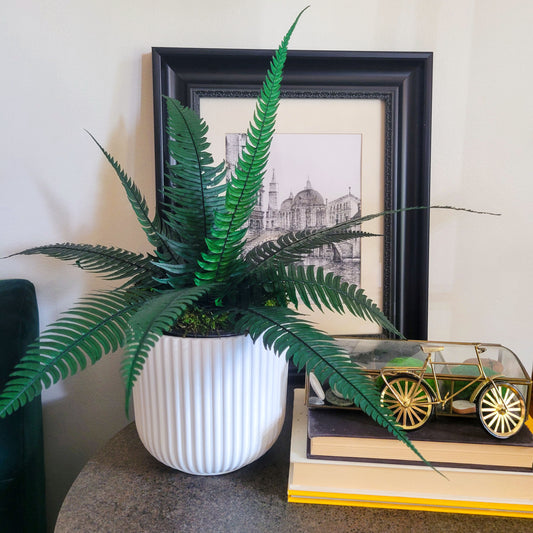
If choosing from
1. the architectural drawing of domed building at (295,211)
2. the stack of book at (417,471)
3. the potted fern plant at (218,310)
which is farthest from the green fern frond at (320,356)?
the architectural drawing of domed building at (295,211)

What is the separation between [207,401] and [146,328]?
20 centimetres

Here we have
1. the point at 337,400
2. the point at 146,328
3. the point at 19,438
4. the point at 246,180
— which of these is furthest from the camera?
the point at 19,438

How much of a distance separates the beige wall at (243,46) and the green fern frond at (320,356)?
1.38 feet

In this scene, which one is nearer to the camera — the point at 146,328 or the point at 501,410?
the point at 146,328

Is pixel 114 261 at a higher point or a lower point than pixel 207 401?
higher

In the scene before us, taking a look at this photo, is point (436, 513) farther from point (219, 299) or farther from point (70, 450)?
point (70, 450)

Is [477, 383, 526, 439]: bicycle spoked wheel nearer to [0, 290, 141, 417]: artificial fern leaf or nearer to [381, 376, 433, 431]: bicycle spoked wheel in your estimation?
[381, 376, 433, 431]: bicycle spoked wheel

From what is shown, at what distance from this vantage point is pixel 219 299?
0.57 m

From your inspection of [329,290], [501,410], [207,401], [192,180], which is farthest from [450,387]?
[192,180]

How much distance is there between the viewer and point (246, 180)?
1.66 feet

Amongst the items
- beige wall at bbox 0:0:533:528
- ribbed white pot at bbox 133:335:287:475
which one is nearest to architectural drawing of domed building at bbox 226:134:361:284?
beige wall at bbox 0:0:533:528

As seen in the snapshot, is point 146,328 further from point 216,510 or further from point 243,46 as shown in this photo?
point 243,46

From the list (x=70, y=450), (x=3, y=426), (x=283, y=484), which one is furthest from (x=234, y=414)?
(x=70, y=450)

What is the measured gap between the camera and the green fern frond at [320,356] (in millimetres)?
435
